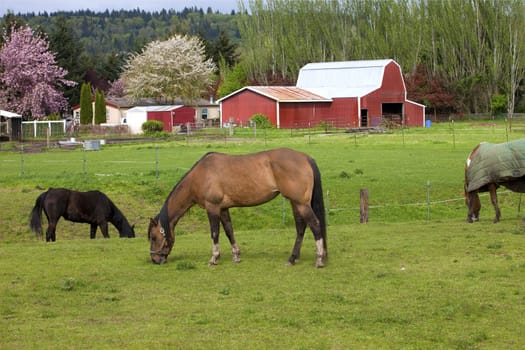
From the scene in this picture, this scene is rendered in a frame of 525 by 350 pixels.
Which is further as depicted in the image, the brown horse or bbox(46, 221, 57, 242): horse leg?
bbox(46, 221, 57, 242): horse leg

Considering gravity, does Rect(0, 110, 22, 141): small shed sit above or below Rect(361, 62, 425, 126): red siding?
below

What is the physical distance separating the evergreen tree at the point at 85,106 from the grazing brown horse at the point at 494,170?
6091 centimetres

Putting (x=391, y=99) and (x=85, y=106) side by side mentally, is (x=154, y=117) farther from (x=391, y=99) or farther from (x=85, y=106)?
(x=391, y=99)

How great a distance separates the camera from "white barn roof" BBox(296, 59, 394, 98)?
76625mm

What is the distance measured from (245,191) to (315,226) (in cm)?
130

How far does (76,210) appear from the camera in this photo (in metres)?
18.5

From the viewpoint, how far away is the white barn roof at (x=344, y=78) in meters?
76.6

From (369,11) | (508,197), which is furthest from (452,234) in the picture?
(369,11)

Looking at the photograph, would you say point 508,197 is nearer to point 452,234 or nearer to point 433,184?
point 433,184

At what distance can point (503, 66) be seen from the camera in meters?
89.1

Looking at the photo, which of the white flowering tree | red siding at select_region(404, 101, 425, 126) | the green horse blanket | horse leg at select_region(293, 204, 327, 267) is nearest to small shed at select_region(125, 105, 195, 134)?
the white flowering tree

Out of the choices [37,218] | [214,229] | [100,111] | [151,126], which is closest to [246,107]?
[151,126]

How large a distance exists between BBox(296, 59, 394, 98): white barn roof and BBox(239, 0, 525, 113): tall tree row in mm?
13999

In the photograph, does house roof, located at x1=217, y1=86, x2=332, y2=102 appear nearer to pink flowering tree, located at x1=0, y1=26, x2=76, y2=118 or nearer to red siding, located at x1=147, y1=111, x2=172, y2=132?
red siding, located at x1=147, y1=111, x2=172, y2=132
